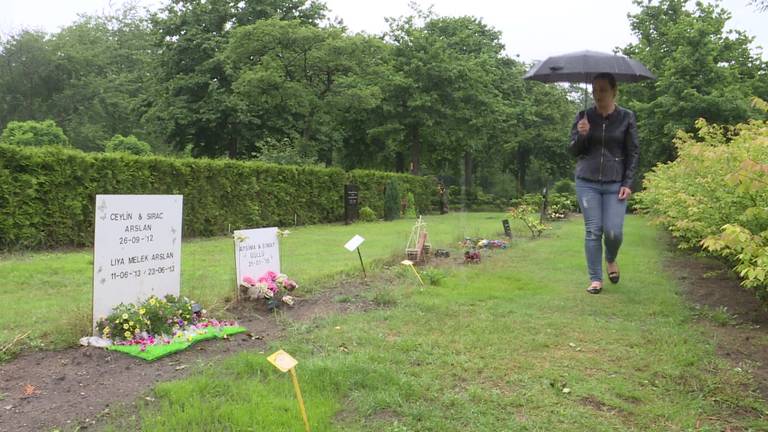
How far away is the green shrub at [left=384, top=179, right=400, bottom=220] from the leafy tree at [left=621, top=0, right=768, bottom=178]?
41.4 ft

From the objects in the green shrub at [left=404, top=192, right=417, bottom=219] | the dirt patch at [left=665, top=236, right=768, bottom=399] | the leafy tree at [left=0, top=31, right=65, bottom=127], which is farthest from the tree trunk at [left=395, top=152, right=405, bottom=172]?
the dirt patch at [left=665, top=236, right=768, bottom=399]

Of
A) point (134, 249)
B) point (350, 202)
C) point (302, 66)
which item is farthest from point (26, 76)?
point (134, 249)

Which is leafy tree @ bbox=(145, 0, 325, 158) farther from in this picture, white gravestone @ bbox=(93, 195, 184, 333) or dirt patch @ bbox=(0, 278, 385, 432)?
dirt patch @ bbox=(0, 278, 385, 432)

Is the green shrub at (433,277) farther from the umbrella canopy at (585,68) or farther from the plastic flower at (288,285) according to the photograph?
the umbrella canopy at (585,68)

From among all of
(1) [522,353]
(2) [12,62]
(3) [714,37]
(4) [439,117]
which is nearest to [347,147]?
(4) [439,117]

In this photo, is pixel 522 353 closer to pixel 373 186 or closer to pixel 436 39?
pixel 373 186

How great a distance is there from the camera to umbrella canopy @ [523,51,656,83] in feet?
15.9

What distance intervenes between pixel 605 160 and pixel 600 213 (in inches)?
19.4

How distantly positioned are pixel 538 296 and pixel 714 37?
1136 inches

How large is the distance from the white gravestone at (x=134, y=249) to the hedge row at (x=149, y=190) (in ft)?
18.5

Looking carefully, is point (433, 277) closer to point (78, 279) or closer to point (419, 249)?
point (419, 249)

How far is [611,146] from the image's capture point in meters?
5.12

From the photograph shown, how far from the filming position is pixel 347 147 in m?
32.1

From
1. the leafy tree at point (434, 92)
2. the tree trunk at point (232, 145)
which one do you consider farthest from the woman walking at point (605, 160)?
the tree trunk at point (232, 145)
